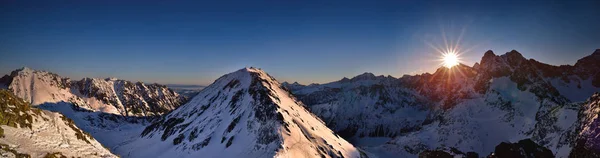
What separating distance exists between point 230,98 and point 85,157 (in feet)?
382

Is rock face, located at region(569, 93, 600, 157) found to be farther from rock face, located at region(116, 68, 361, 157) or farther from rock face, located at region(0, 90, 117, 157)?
rock face, located at region(0, 90, 117, 157)

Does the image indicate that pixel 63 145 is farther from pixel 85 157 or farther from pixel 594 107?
pixel 594 107

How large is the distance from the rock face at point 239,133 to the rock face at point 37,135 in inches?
2483

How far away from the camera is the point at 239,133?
364ft

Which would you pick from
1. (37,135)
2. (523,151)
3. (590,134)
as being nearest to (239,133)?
(37,135)

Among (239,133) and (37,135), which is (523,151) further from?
(37,135)

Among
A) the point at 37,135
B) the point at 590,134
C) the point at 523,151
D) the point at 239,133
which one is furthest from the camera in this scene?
the point at 239,133

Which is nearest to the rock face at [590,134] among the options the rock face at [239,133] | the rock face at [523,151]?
the rock face at [523,151]

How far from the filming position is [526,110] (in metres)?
182

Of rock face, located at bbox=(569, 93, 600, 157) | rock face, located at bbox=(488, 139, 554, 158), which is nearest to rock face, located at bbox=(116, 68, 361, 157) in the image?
rock face, located at bbox=(488, 139, 554, 158)

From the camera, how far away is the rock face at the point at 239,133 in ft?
337

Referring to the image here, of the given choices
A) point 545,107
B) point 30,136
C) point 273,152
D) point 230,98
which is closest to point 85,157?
point 30,136

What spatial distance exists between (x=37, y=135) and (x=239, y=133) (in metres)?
81.4

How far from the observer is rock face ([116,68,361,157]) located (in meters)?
103
